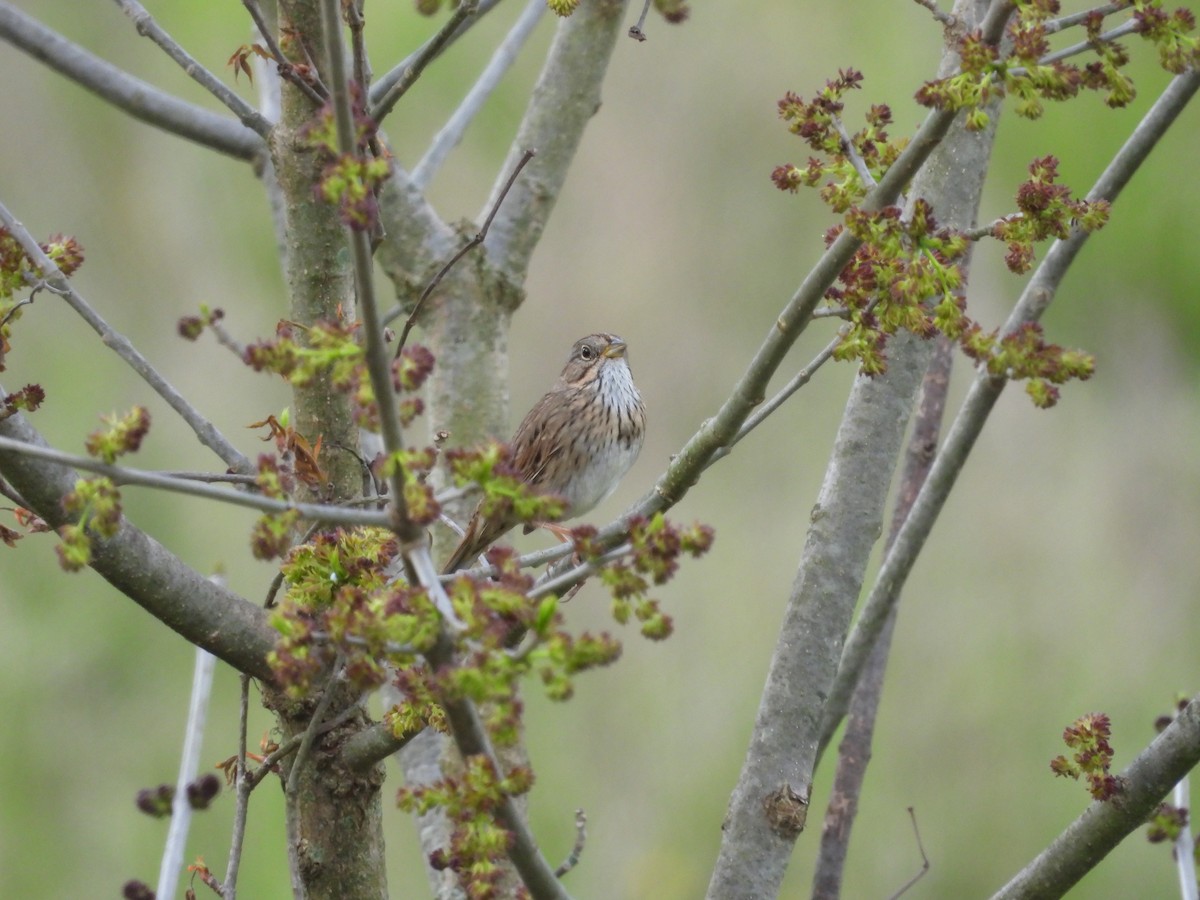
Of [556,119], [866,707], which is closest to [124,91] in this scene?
[556,119]

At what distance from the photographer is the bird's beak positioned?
415 cm

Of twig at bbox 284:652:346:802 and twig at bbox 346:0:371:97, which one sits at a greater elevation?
twig at bbox 346:0:371:97

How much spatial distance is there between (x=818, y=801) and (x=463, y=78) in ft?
13.4

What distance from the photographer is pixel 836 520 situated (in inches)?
95.5

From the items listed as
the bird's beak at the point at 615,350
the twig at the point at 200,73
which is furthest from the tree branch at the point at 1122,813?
the bird's beak at the point at 615,350

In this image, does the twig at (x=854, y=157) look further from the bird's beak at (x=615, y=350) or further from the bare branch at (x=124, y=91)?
the bird's beak at (x=615, y=350)

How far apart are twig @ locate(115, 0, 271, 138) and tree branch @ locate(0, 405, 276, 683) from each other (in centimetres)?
66

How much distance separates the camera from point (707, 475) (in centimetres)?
734

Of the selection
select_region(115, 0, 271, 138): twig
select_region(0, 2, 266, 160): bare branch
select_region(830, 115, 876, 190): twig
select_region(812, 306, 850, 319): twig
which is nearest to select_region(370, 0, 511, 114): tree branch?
select_region(115, 0, 271, 138): twig

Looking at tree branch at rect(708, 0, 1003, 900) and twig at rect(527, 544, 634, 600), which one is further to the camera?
tree branch at rect(708, 0, 1003, 900)

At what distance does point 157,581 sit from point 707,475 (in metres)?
5.50

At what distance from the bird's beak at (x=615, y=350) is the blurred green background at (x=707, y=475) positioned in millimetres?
2097

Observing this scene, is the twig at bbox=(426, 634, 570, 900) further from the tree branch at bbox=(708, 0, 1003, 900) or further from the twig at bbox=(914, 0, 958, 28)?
the twig at bbox=(914, 0, 958, 28)

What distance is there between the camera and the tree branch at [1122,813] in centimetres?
188
